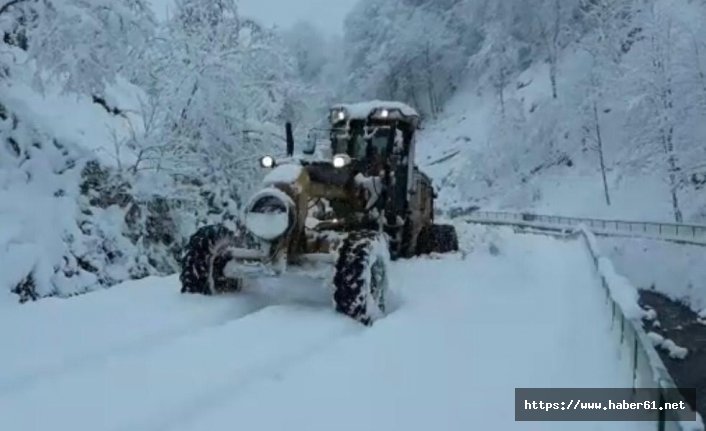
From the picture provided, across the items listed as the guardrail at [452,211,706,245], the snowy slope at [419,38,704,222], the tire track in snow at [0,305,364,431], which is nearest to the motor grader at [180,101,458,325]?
the tire track in snow at [0,305,364,431]

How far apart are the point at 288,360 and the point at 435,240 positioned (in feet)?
27.6

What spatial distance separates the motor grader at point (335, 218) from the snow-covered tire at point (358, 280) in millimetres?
11

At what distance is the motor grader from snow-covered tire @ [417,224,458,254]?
5.77ft

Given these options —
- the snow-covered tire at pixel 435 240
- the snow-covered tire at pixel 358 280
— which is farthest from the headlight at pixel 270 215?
the snow-covered tire at pixel 435 240

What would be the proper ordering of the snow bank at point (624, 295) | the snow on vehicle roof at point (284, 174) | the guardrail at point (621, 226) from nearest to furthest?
the snow bank at point (624, 295) < the snow on vehicle roof at point (284, 174) < the guardrail at point (621, 226)

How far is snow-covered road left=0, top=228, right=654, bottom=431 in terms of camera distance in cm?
515

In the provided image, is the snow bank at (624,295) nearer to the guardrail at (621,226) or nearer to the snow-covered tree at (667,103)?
the guardrail at (621,226)

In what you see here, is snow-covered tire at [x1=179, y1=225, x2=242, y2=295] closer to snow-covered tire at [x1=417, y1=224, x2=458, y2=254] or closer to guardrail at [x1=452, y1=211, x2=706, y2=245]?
snow-covered tire at [x1=417, y1=224, x2=458, y2=254]

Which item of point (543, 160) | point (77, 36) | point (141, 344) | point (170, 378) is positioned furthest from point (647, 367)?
point (543, 160)

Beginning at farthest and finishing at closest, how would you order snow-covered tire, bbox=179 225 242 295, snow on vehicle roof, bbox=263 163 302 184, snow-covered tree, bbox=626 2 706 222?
snow-covered tree, bbox=626 2 706 222 < snow-covered tire, bbox=179 225 242 295 < snow on vehicle roof, bbox=263 163 302 184

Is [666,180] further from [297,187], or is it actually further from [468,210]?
[297,187]

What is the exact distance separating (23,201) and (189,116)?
470cm

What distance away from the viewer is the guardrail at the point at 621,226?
23.0 metres

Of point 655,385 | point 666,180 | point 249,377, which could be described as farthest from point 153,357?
point 666,180
